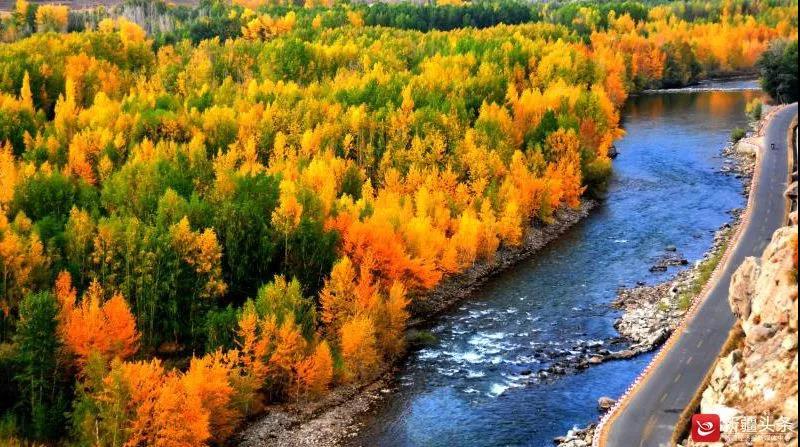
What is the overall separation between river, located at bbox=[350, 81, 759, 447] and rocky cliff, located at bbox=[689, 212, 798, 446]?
7.93m

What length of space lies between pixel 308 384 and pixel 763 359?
22235 mm

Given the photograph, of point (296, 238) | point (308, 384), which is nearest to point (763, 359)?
point (308, 384)

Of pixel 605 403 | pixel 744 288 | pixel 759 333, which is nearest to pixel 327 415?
pixel 605 403

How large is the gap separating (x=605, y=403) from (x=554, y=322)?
11.5m

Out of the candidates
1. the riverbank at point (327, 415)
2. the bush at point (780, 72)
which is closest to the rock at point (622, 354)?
the riverbank at point (327, 415)

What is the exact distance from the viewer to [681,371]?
156 feet

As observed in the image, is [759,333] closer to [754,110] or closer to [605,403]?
[605,403]

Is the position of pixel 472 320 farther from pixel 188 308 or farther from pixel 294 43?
pixel 294 43

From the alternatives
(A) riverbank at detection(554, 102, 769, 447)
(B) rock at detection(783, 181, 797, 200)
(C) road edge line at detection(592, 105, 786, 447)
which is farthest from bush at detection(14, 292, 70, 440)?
(B) rock at detection(783, 181, 797, 200)

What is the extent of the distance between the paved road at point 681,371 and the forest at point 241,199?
15.0m

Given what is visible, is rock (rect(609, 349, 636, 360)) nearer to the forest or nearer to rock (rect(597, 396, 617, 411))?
rock (rect(597, 396, 617, 411))

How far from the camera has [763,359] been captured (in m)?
40.5

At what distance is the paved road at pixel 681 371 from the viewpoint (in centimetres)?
4256

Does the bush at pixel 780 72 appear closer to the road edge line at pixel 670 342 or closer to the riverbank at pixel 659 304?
the road edge line at pixel 670 342
